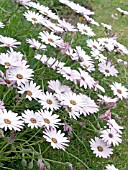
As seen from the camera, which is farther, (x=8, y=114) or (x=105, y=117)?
(x=105, y=117)

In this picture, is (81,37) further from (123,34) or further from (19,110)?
(123,34)

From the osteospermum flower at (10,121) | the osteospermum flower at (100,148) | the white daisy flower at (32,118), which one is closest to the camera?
the osteospermum flower at (10,121)

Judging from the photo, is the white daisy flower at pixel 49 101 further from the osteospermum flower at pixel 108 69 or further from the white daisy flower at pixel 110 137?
the osteospermum flower at pixel 108 69

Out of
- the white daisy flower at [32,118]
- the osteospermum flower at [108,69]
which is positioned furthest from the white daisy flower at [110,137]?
the osteospermum flower at [108,69]

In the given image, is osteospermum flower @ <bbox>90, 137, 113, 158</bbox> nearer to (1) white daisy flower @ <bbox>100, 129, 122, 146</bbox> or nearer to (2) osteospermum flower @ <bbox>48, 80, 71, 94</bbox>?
(1) white daisy flower @ <bbox>100, 129, 122, 146</bbox>

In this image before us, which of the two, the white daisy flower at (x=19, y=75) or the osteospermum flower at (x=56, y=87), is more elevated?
the white daisy flower at (x=19, y=75)

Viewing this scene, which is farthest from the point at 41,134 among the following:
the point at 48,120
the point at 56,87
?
the point at 48,120

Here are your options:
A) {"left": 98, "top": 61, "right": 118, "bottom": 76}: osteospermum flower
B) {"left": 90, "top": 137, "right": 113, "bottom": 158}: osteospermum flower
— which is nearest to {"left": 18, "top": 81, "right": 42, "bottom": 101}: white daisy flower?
{"left": 90, "top": 137, "right": 113, "bottom": 158}: osteospermum flower

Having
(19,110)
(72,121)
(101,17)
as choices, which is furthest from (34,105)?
(101,17)
